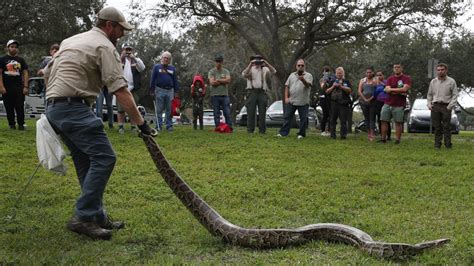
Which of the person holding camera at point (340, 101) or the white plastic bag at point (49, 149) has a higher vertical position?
the person holding camera at point (340, 101)

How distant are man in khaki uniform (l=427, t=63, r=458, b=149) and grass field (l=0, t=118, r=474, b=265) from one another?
0.90 metres

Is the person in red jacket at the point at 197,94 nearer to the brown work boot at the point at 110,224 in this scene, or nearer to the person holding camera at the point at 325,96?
the person holding camera at the point at 325,96

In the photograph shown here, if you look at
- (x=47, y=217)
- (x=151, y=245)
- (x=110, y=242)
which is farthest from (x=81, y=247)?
(x=47, y=217)

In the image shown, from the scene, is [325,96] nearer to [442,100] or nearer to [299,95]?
[299,95]

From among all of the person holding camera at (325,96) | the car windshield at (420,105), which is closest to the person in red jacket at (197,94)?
the person holding camera at (325,96)

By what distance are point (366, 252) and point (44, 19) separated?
2447cm

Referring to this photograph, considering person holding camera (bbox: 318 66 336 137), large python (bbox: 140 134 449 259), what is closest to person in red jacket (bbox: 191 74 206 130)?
person holding camera (bbox: 318 66 336 137)

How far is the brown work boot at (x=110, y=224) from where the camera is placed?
18.2ft

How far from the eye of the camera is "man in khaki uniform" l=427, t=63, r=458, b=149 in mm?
12547

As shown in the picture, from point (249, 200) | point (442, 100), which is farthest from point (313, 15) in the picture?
point (249, 200)

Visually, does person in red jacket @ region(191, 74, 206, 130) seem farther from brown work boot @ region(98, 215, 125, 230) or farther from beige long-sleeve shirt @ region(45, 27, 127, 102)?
beige long-sleeve shirt @ region(45, 27, 127, 102)

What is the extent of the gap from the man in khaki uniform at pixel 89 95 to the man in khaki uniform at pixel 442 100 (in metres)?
9.39

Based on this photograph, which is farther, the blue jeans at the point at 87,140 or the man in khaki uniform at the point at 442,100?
the man in khaki uniform at the point at 442,100

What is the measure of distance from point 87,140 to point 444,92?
390 inches
